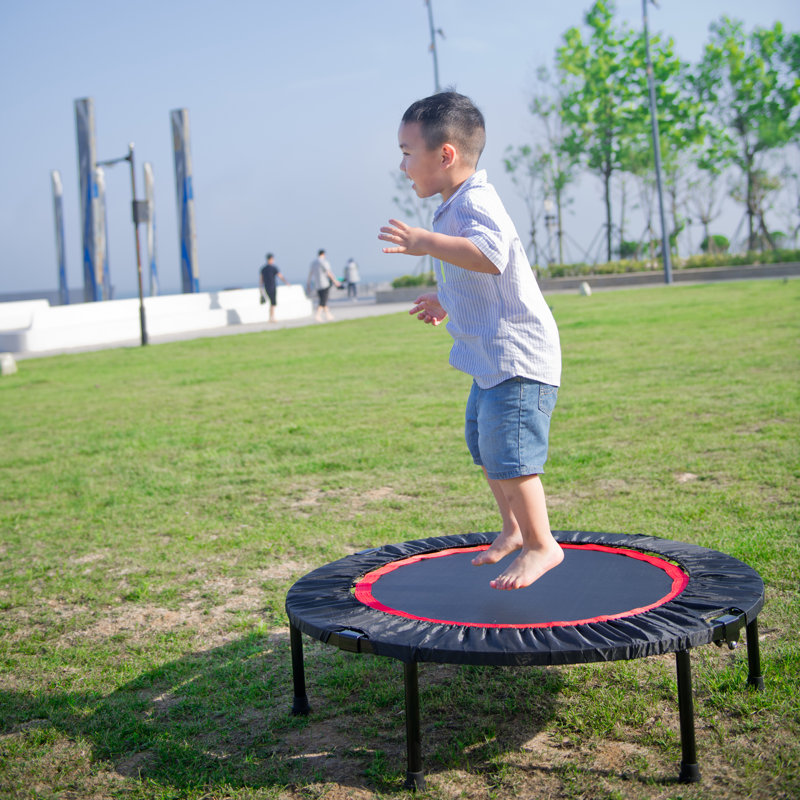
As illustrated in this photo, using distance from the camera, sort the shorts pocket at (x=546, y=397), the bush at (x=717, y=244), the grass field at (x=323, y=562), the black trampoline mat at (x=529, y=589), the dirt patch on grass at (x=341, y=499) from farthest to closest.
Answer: the bush at (x=717, y=244), the dirt patch on grass at (x=341, y=499), the shorts pocket at (x=546, y=397), the black trampoline mat at (x=529, y=589), the grass field at (x=323, y=562)

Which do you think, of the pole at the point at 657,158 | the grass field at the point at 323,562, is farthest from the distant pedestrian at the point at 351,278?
the grass field at the point at 323,562

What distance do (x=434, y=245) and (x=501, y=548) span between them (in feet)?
3.49

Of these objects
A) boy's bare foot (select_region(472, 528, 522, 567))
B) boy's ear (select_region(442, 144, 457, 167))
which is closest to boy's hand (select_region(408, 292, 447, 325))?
boy's ear (select_region(442, 144, 457, 167))

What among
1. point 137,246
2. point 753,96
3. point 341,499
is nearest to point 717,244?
point 753,96

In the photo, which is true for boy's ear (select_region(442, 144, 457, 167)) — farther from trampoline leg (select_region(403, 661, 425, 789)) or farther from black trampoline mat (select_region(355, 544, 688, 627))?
trampoline leg (select_region(403, 661, 425, 789))

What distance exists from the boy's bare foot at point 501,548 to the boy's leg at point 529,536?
0.69 ft

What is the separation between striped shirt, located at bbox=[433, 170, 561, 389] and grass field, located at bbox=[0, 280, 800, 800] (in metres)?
0.98

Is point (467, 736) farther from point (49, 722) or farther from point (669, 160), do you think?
point (669, 160)

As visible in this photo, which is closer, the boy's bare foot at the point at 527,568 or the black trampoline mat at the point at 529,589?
the black trampoline mat at the point at 529,589

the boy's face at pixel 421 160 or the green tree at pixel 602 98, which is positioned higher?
the green tree at pixel 602 98

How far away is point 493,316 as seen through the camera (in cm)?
249

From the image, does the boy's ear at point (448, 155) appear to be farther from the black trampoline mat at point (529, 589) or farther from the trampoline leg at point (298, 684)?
the trampoline leg at point (298, 684)

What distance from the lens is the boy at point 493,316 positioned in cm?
241

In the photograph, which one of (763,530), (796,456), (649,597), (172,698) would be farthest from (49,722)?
(796,456)
